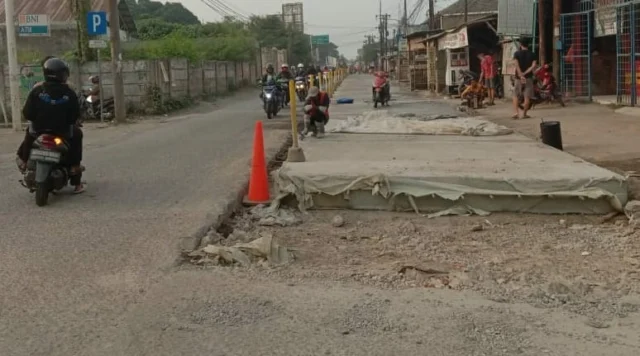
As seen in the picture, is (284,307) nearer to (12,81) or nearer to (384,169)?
(384,169)

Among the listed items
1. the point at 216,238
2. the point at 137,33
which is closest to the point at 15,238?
the point at 216,238

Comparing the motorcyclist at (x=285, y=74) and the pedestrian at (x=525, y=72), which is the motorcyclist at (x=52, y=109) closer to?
the pedestrian at (x=525, y=72)

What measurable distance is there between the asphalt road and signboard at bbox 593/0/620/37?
11.6 meters

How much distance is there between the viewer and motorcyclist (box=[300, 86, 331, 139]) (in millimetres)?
13180

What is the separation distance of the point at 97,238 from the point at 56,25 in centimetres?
4058

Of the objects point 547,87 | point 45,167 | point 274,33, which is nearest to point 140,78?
point 547,87

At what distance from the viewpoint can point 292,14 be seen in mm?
94125

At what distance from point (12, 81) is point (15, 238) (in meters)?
13.0

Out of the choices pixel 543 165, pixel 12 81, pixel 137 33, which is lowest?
pixel 543 165

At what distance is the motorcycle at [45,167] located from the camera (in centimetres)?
766

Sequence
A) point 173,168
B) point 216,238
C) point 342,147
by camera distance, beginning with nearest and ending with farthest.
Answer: point 216,238 < point 173,168 < point 342,147

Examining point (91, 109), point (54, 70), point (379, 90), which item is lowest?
point (91, 109)

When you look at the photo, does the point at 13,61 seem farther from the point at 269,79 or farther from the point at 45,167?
the point at 45,167

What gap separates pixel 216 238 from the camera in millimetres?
6379
